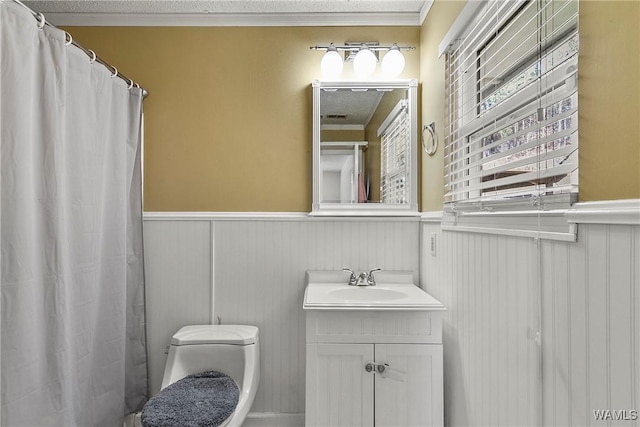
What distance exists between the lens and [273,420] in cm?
203

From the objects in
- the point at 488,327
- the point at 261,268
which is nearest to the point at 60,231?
the point at 261,268

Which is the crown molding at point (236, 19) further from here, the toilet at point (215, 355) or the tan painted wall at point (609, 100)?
the toilet at point (215, 355)

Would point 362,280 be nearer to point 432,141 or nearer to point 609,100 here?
point 432,141

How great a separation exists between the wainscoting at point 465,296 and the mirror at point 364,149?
107 mm

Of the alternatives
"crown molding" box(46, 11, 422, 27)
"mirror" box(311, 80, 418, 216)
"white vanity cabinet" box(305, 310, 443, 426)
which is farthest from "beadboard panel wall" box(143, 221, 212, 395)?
"crown molding" box(46, 11, 422, 27)

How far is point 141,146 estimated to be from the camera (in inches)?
80.4

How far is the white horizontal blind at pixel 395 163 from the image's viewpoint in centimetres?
207

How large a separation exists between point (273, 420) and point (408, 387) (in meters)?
0.89

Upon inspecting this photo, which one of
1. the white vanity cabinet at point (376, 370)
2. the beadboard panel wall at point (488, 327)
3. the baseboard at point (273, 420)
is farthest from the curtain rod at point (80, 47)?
the baseboard at point (273, 420)

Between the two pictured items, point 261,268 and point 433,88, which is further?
point 261,268

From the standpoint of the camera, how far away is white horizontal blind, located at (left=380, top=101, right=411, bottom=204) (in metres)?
2.07

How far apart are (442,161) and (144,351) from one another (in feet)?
6.02

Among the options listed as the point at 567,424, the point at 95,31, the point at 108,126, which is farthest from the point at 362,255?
the point at 95,31

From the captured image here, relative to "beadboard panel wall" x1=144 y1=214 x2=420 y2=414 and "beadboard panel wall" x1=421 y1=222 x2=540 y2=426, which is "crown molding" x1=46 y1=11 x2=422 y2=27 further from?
"beadboard panel wall" x1=421 y1=222 x2=540 y2=426
